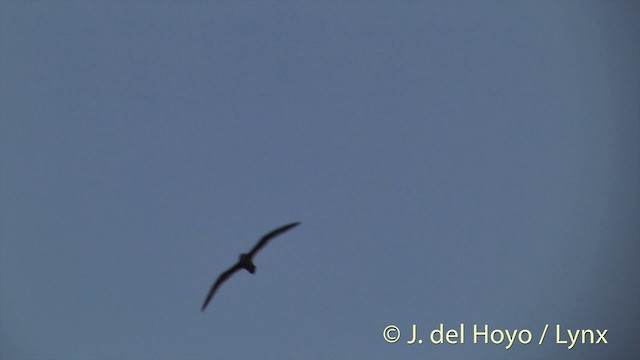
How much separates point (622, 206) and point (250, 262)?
52815mm

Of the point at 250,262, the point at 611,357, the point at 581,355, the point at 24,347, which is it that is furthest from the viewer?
the point at 581,355

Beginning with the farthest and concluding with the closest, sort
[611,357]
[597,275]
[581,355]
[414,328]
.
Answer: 1. [597,275]
2. [581,355]
3. [611,357]
4. [414,328]

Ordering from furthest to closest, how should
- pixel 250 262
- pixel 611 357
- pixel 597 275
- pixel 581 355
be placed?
pixel 597 275 → pixel 581 355 → pixel 611 357 → pixel 250 262

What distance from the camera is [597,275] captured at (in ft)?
228

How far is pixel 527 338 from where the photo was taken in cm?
6184

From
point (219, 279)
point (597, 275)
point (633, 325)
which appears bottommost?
point (219, 279)

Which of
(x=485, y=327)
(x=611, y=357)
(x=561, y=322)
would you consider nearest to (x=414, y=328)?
(x=485, y=327)

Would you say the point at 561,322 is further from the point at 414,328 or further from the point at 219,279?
the point at 219,279

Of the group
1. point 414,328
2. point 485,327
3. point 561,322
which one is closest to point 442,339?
point 414,328

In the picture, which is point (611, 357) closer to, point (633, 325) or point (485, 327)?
point (633, 325)

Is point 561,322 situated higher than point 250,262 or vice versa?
point 561,322

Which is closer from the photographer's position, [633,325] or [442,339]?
[442,339]

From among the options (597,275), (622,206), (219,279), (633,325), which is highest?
(622,206)

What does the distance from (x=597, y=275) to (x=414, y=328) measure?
37.6 m
